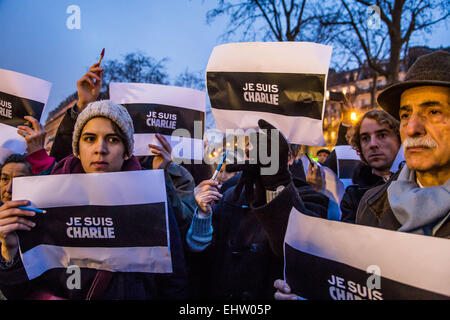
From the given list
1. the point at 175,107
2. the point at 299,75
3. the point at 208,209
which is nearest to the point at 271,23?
the point at 175,107

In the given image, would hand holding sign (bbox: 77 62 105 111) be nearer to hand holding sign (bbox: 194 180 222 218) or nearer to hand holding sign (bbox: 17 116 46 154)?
hand holding sign (bbox: 17 116 46 154)

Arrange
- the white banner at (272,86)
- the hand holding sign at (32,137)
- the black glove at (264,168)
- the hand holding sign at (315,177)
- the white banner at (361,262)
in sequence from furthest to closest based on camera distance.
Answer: the hand holding sign at (315,177) < the hand holding sign at (32,137) < the white banner at (272,86) < the black glove at (264,168) < the white banner at (361,262)

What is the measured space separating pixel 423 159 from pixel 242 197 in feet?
3.94

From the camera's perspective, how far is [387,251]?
122 cm

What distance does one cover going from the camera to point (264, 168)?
1.86 meters

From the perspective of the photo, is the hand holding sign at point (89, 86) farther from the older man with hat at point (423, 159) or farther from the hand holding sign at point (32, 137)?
the older man with hat at point (423, 159)

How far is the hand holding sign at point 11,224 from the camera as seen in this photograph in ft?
5.45

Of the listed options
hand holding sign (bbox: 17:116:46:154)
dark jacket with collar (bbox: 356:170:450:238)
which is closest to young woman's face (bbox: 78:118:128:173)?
hand holding sign (bbox: 17:116:46:154)

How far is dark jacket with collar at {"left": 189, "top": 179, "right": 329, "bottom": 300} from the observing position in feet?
6.86

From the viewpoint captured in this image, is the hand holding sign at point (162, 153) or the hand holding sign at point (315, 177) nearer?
the hand holding sign at point (162, 153)

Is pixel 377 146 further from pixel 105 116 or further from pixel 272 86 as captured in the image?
pixel 105 116

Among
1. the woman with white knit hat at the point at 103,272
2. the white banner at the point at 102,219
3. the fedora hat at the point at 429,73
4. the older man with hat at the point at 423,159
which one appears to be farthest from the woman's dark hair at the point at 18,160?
the fedora hat at the point at 429,73

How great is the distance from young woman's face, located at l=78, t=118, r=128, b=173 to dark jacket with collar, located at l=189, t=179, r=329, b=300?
0.82m
